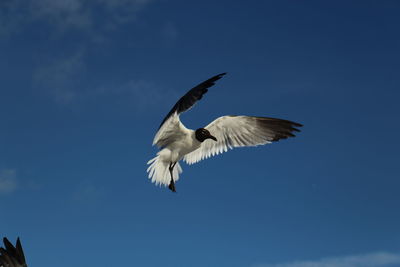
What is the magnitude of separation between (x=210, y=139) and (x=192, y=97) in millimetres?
4385

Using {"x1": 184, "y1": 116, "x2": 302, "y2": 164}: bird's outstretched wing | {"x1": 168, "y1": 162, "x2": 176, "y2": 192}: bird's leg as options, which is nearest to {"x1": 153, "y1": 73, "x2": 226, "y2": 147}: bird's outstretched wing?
{"x1": 168, "y1": 162, "x2": 176, "y2": 192}: bird's leg

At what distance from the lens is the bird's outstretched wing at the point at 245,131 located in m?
13.5

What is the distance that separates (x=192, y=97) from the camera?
991 centimetres

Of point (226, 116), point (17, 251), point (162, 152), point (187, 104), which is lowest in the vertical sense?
point (17, 251)

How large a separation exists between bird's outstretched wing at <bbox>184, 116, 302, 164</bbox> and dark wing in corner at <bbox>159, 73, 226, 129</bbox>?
3.31 m

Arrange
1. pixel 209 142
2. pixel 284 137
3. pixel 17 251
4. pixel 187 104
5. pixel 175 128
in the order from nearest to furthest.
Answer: pixel 17 251 < pixel 187 104 < pixel 175 128 < pixel 284 137 < pixel 209 142

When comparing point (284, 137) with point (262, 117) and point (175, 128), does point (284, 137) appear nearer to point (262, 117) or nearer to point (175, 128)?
point (262, 117)

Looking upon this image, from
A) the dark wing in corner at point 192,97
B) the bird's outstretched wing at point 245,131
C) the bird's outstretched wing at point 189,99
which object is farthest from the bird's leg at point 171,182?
the dark wing in corner at point 192,97

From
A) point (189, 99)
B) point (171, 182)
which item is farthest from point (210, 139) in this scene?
point (189, 99)

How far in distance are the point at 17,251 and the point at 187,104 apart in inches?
160

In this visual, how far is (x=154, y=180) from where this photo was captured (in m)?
13.8

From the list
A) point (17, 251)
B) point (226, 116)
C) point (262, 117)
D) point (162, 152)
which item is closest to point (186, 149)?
point (162, 152)

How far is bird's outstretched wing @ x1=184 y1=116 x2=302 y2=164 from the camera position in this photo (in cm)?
1345

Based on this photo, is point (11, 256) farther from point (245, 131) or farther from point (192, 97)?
point (245, 131)
